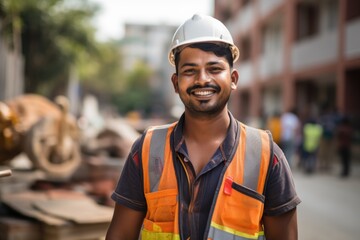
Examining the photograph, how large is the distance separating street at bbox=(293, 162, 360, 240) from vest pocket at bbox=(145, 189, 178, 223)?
4.16 m

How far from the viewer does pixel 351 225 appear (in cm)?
658

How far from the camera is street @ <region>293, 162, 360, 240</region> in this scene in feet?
20.0

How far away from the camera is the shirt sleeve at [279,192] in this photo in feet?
6.29

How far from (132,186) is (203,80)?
1.84 ft

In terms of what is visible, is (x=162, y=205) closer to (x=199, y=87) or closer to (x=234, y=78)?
(x=199, y=87)

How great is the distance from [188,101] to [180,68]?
151mm

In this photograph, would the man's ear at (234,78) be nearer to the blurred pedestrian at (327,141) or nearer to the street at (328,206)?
the street at (328,206)

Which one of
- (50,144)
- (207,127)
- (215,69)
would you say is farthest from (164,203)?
(50,144)

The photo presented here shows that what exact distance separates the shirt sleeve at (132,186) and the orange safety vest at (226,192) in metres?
0.04

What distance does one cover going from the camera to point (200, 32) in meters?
2.00

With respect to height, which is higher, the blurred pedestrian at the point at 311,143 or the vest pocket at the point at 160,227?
the vest pocket at the point at 160,227

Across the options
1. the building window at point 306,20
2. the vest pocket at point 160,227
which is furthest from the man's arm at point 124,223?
the building window at point 306,20

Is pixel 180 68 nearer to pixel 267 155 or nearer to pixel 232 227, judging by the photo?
pixel 267 155

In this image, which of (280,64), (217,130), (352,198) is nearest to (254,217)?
(217,130)
